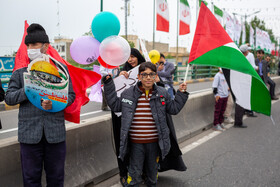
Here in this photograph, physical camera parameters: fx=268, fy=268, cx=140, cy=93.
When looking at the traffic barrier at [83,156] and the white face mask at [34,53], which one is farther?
the traffic barrier at [83,156]

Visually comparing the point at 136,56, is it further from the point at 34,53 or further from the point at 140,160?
the point at 34,53

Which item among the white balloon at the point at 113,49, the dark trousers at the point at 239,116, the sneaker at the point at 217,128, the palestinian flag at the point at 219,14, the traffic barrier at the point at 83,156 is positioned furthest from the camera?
the palestinian flag at the point at 219,14

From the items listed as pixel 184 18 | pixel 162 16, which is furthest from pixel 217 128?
pixel 184 18

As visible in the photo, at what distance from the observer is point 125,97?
9.84 ft

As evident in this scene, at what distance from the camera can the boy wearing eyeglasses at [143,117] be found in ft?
9.64

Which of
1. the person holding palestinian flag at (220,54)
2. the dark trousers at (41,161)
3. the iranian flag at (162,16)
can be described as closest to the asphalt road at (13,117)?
the dark trousers at (41,161)

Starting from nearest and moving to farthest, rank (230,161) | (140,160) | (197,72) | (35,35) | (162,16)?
(35,35) < (140,160) < (230,161) < (162,16) < (197,72)

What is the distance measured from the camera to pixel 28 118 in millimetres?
2426

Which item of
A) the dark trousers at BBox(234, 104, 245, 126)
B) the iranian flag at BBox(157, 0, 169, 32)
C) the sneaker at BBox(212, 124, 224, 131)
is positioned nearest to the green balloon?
the sneaker at BBox(212, 124, 224, 131)

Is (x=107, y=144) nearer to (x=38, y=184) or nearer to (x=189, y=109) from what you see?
(x=38, y=184)

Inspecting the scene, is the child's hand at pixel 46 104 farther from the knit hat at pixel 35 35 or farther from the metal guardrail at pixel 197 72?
the metal guardrail at pixel 197 72

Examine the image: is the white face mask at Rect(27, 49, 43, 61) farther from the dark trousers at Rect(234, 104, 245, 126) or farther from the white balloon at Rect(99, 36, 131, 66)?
the dark trousers at Rect(234, 104, 245, 126)

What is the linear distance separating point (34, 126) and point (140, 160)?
4.00 feet

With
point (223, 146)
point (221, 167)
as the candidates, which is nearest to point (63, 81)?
point (221, 167)
